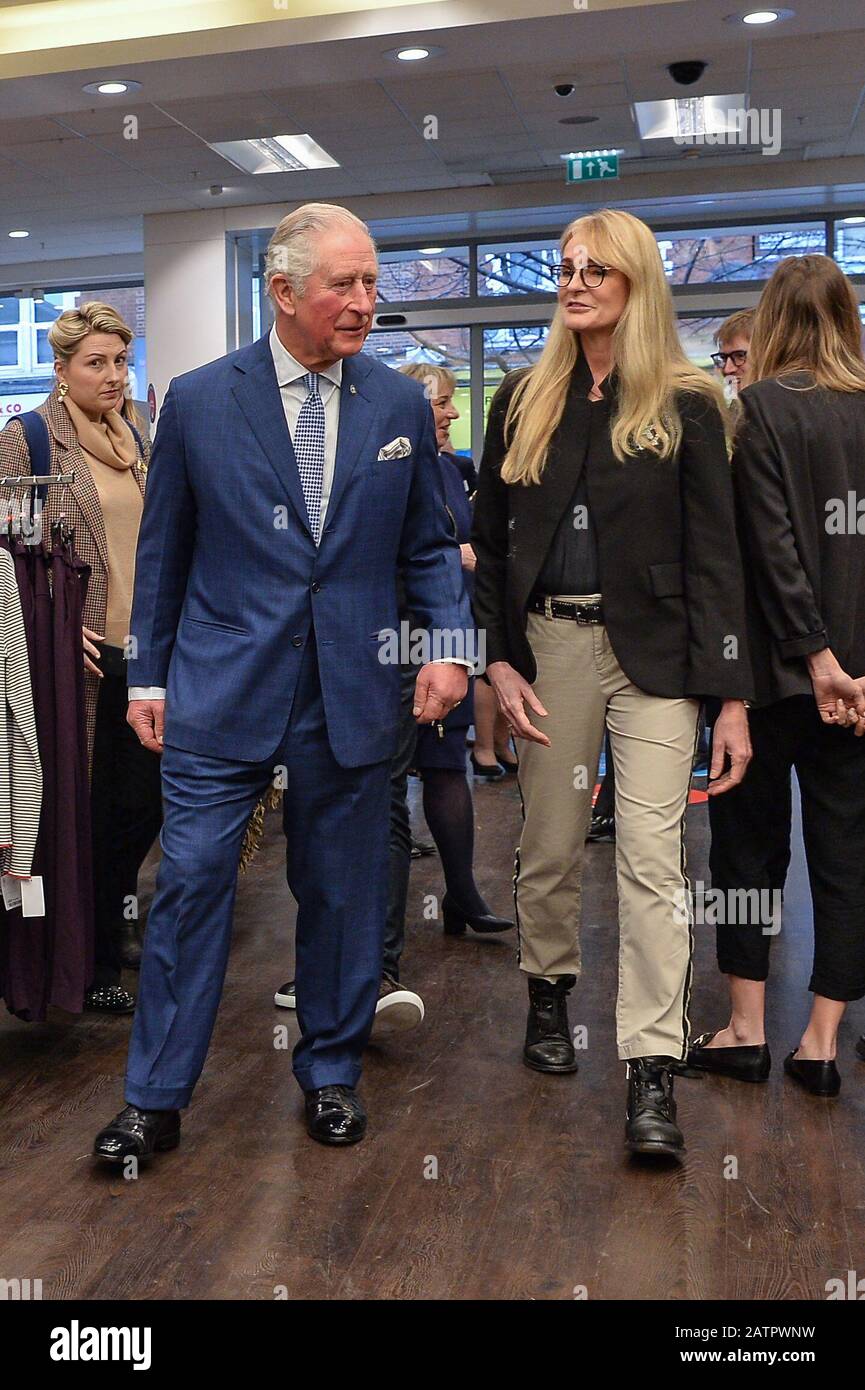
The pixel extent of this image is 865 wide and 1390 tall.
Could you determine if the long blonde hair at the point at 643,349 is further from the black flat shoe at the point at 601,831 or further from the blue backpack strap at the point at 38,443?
the black flat shoe at the point at 601,831

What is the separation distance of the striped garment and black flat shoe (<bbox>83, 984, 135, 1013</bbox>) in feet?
2.07

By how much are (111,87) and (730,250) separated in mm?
4797

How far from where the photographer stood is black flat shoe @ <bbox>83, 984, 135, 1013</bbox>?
3297mm

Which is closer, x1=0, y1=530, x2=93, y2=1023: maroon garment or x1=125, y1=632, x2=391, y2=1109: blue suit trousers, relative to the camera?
x1=125, y1=632, x2=391, y2=1109: blue suit trousers

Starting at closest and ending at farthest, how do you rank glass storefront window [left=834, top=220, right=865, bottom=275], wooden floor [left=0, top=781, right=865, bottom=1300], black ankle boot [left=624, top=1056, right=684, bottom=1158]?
1. wooden floor [left=0, top=781, right=865, bottom=1300]
2. black ankle boot [left=624, top=1056, right=684, bottom=1158]
3. glass storefront window [left=834, top=220, right=865, bottom=275]

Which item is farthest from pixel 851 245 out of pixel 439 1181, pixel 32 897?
pixel 439 1181

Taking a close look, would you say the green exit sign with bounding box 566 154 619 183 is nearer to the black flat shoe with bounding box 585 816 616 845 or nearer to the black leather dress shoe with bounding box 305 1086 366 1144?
the black flat shoe with bounding box 585 816 616 845

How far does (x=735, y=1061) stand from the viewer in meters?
2.86

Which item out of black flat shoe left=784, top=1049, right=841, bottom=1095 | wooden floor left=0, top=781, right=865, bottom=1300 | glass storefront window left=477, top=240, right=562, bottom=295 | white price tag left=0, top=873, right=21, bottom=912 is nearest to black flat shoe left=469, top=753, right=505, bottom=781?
wooden floor left=0, top=781, right=865, bottom=1300

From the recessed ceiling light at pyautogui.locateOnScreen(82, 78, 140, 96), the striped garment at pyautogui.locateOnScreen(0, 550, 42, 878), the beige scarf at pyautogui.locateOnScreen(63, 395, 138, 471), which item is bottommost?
the striped garment at pyautogui.locateOnScreen(0, 550, 42, 878)

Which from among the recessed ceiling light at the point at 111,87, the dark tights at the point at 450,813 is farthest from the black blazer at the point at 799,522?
the recessed ceiling light at the point at 111,87

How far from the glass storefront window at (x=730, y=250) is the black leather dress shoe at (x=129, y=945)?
25.5ft

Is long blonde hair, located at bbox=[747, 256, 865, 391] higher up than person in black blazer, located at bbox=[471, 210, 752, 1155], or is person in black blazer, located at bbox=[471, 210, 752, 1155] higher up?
long blonde hair, located at bbox=[747, 256, 865, 391]

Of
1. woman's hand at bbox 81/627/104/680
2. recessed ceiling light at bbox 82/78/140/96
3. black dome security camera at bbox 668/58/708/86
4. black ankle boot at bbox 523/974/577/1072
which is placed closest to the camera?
black ankle boot at bbox 523/974/577/1072
